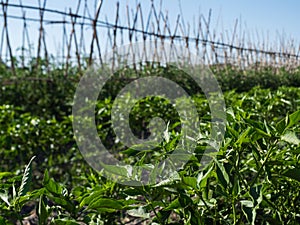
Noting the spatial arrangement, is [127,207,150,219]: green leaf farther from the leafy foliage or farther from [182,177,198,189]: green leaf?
[182,177,198,189]: green leaf

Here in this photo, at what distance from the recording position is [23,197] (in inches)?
31.1

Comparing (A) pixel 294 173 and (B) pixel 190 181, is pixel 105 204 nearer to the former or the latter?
(B) pixel 190 181

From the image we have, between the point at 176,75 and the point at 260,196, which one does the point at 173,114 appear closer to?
the point at 260,196

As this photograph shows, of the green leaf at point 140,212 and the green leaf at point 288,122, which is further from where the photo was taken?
the green leaf at point 140,212

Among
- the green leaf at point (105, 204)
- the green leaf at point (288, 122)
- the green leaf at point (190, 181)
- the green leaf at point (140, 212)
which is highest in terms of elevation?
the green leaf at point (288, 122)

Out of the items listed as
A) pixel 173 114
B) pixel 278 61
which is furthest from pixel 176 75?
pixel 278 61

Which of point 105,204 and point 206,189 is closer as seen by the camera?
point 105,204

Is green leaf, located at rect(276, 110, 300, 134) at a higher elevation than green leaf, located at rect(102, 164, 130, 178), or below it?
higher

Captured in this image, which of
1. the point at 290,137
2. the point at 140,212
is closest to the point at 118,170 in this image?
the point at 140,212

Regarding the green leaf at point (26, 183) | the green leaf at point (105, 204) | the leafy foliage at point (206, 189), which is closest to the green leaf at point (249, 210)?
the leafy foliage at point (206, 189)

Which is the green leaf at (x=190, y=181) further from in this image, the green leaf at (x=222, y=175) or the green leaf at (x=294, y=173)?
the green leaf at (x=294, y=173)

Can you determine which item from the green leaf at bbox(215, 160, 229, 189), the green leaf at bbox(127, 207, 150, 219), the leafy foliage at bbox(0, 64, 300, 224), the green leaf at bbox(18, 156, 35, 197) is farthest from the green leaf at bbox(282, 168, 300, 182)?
the green leaf at bbox(18, 156, 35, 197)

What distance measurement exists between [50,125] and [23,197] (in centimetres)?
256

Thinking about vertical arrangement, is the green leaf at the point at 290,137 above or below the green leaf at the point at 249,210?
above
